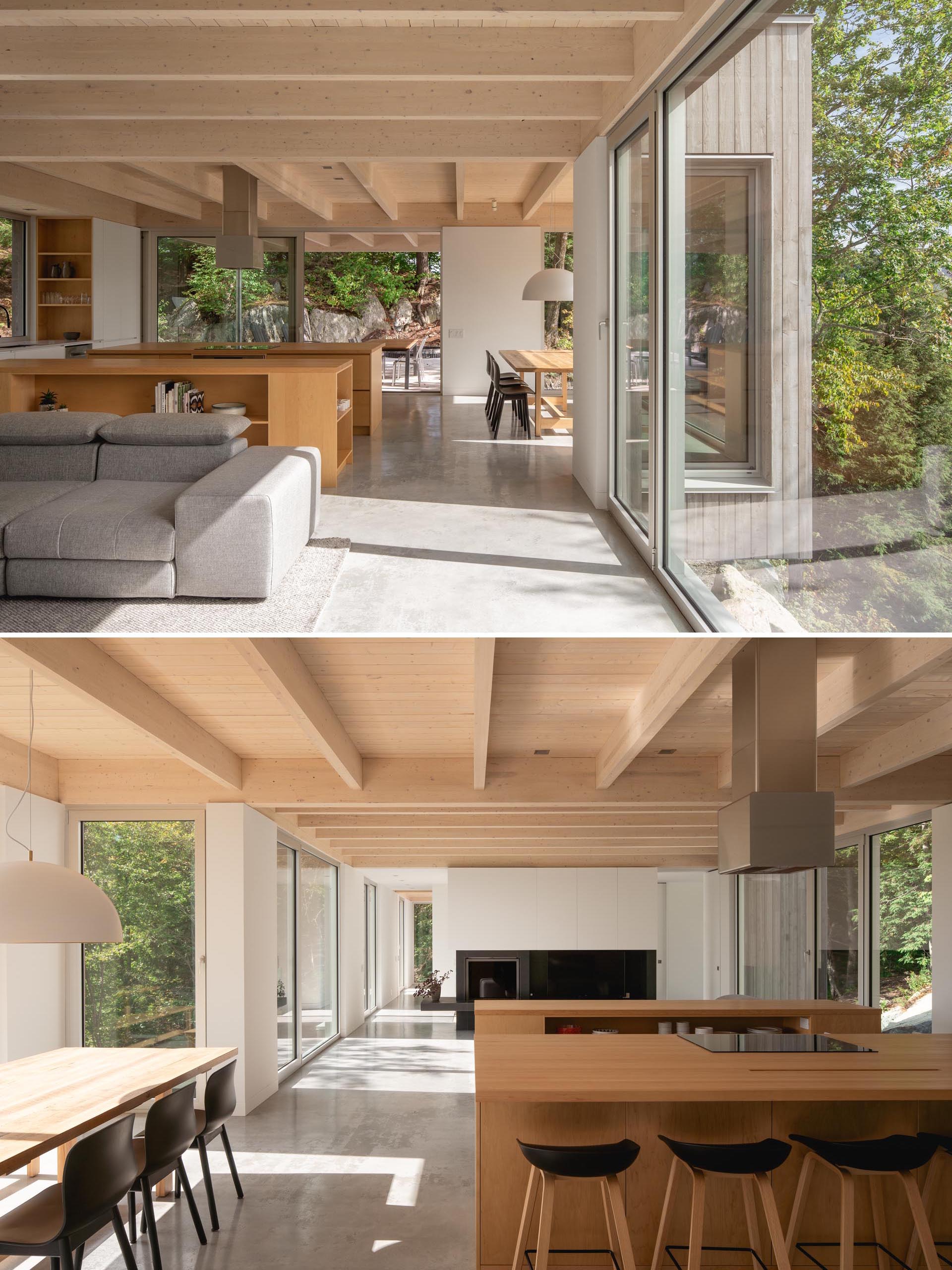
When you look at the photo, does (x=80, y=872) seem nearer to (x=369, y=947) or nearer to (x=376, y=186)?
(x=376, y=186)

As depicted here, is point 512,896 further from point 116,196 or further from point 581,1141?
point 116,196

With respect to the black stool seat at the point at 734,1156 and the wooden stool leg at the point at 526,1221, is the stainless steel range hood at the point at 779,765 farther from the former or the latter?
the wooden stool leg at the point at 526,1221

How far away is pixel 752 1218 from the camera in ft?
13.5

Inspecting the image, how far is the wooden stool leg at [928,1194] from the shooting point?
4.25 m

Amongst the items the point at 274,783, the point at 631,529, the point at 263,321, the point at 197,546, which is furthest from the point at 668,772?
the point at 263,321

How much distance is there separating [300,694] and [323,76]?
145 inches

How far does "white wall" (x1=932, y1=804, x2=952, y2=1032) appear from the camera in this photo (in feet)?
24.7

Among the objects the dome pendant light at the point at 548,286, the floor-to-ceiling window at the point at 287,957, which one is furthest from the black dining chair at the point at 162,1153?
the dome pendant light at the point at 548,286

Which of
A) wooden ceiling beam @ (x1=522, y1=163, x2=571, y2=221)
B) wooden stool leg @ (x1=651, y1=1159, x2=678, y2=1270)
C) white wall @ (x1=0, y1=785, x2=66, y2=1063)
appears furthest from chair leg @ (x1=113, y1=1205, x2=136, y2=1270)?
wooden ceiling beam @ (x1=522, y1=163, x2=571, y2=221)

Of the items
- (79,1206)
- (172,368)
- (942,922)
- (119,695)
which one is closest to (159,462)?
(119,695)

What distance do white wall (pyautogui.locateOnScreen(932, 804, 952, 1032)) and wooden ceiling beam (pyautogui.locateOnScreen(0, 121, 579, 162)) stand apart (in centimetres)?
567

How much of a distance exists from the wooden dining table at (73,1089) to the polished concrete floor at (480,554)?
82.8 inches

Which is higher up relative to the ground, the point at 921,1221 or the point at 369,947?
the point at 921,1221

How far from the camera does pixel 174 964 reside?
816 cm
